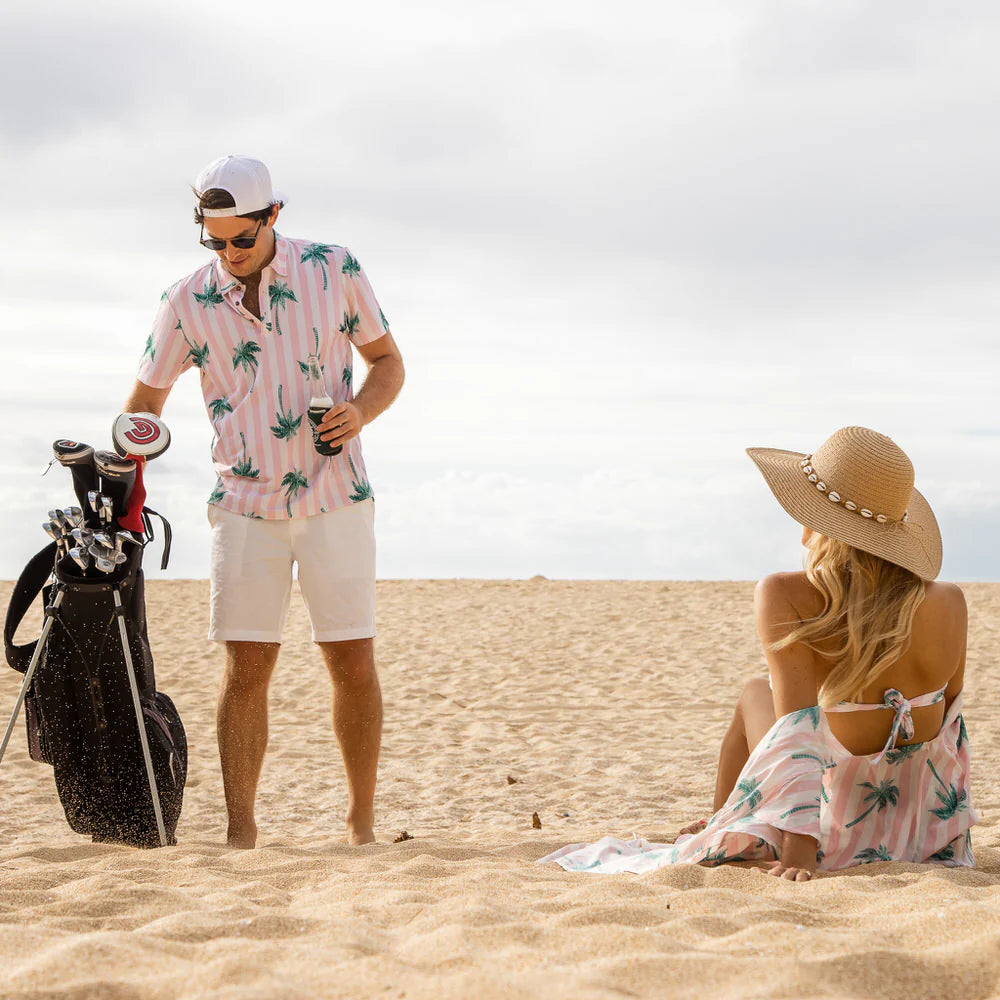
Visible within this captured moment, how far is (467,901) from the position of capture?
2.77 m

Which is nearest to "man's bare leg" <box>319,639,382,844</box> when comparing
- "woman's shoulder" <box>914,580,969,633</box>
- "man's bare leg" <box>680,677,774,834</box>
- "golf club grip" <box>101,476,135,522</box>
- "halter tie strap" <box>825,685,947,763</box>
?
"golf club grip" <box>101,476,135,522</box>

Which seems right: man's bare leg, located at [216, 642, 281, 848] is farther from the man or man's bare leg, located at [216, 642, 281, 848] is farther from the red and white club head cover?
the red and white club head cover

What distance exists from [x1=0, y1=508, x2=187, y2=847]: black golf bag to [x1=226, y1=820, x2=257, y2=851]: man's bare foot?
20 cm

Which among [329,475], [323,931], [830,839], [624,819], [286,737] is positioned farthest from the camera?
[286,737]

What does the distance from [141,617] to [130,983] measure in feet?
6.65

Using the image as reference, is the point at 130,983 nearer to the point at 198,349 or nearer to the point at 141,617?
the point at 141,617

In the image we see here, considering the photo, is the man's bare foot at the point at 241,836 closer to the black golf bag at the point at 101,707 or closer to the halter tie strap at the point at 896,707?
the black golf bag at the point at 101,707

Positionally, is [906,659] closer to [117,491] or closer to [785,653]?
[785,653]

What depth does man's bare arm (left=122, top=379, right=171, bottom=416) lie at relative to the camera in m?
4.19

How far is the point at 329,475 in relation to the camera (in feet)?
13.2

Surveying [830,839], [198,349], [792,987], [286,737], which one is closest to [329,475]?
[198,349]

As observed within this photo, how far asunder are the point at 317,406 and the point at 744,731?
1749 millimetres

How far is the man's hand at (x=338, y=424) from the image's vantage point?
3908 millimetres

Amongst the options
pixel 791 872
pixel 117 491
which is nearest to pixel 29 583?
pixel 117 491
